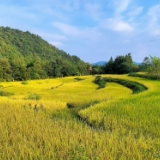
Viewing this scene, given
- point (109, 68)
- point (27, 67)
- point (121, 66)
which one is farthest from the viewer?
point (109, 68)

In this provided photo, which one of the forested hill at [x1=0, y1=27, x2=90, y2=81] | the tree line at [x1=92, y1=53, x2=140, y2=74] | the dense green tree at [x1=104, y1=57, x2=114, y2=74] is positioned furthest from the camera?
the dense green tree at [x1=104, y1=57, x2=114, y2=74]

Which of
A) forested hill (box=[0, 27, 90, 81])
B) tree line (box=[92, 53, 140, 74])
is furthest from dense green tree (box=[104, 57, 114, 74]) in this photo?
forested hill (box=[0, 27, 90, 81])

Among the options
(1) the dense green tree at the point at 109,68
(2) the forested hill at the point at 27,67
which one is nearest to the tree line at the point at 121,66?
(1) the dense green tree at the point at 109,68

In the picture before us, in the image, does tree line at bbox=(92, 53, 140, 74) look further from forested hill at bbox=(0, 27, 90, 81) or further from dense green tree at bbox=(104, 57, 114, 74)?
forested hill at bbox=(0, 27, 90, 81)

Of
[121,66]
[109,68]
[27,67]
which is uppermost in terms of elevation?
[121,66]

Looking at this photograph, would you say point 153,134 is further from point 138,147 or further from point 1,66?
point 1,66

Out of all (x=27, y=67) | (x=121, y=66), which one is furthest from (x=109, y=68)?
(x=27, y=67)

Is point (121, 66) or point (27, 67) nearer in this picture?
point (27, 67)

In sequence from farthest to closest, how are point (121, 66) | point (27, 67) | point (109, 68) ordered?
1. point (109, 68)
2. point (121, 66)
3. point (27, 67)

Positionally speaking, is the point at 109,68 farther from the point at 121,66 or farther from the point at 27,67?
the point at 27,67

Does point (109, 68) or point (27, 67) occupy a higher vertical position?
point (109, 68)

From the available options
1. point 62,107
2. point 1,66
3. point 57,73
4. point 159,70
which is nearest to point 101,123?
point 62,107

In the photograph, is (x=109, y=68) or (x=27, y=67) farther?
(x=109, y=68)

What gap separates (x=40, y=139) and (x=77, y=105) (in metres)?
4.53
